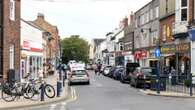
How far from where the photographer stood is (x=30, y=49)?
2068 inches

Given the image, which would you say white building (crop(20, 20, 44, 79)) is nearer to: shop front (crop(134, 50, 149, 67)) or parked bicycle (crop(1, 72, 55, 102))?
shop front (crop(134, 50, 149, 67))

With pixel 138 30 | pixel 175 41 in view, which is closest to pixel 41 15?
pixel 138 30

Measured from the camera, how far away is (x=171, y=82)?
34250 mm

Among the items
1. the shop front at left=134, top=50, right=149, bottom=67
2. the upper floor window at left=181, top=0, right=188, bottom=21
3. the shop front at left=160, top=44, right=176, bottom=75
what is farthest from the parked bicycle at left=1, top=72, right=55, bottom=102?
the shop front at left=134, top=50, right=149, bottom=67

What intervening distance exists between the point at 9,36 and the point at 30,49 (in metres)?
15.7

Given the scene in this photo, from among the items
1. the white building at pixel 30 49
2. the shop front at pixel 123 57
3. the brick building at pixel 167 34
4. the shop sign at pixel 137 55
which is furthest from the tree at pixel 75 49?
the brick building at pixel 167 34

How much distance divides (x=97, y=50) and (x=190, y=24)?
13332 centimetres

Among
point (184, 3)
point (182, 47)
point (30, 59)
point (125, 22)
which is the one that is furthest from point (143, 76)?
point (125, 22)

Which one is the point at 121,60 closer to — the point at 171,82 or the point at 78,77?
the point at 78,77

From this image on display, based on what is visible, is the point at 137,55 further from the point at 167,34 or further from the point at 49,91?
the point at 49,91

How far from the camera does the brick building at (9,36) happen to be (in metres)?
34.8

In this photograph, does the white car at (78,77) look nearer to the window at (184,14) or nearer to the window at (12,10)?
the window at (12,10)

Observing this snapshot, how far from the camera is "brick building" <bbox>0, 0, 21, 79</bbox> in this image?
3478cm

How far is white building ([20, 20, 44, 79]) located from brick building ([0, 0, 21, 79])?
20.8 feet
